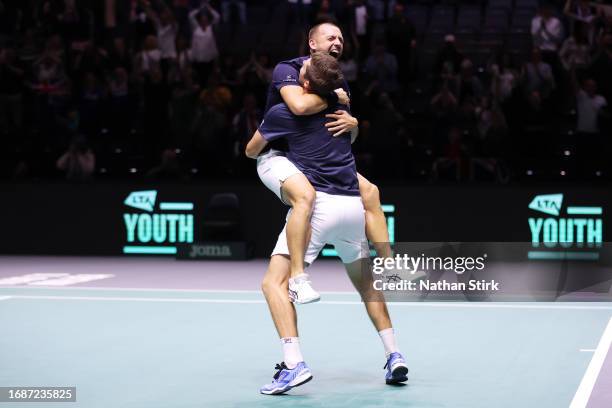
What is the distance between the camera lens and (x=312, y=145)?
7527 millimetres

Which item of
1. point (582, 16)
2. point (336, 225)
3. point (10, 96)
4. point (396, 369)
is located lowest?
point (10, 96)

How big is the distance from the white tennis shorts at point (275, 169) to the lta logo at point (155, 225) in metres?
10.6

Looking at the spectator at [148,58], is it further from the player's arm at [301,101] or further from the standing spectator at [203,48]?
the player's arm at [301,101]

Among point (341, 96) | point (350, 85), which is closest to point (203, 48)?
point (350, 85)

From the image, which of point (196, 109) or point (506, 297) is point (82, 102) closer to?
point (196, 109)

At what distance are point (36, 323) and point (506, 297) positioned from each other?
480 cm

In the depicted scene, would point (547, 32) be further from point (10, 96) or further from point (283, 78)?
point (283, 78)

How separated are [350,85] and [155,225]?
3985 mm

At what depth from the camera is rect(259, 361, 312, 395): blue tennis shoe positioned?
732 centimetres

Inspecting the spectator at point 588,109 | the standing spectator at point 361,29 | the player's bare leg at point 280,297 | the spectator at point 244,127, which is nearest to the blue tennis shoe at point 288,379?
the player's bare leg at point 280,297

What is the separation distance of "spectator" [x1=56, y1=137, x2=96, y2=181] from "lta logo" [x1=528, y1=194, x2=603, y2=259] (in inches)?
281

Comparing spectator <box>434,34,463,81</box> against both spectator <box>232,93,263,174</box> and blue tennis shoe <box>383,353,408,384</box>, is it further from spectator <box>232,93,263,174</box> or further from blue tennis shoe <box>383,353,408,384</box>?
blue tennis shoe <box>383,353,408,384</box>

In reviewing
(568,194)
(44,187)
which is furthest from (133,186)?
(568,194)

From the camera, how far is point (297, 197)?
7371mm
